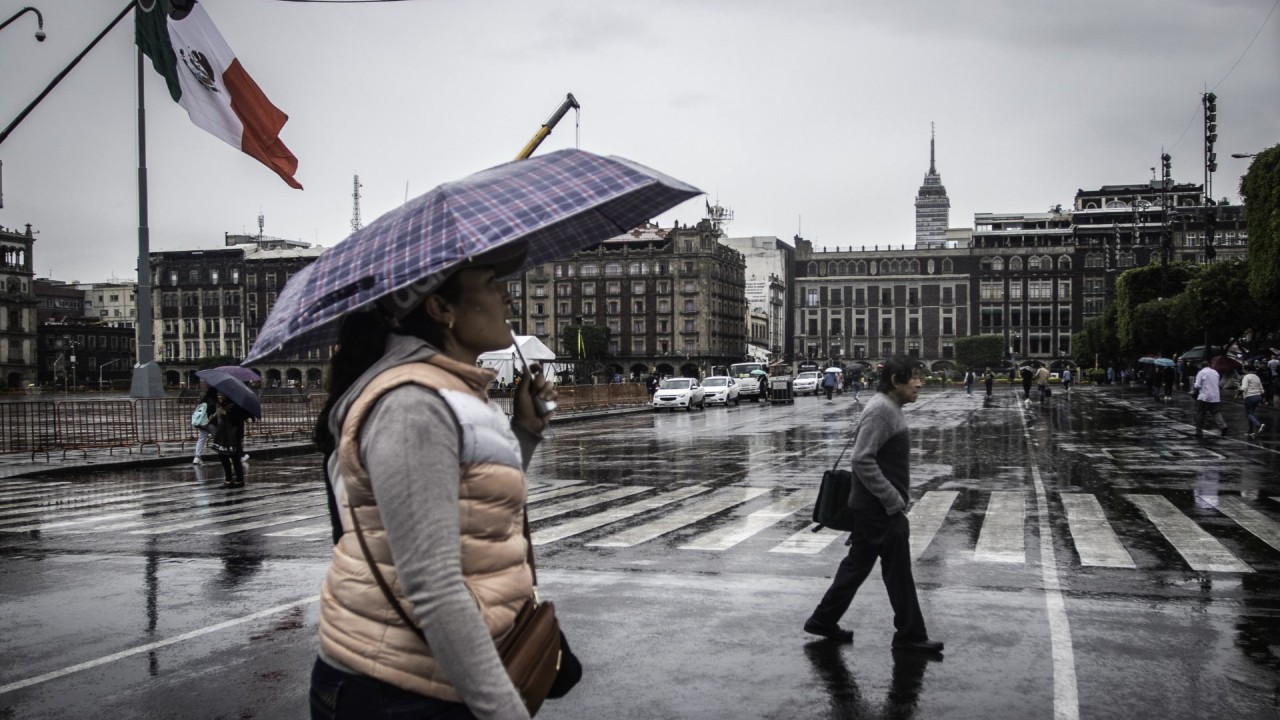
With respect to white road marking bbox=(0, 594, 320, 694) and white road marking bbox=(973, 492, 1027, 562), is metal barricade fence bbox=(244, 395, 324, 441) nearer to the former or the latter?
white road marking bbox=(973, 492, 1027, 562)

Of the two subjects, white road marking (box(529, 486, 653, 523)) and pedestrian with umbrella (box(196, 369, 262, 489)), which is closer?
white road marking (box(529, 486, 653, 523))

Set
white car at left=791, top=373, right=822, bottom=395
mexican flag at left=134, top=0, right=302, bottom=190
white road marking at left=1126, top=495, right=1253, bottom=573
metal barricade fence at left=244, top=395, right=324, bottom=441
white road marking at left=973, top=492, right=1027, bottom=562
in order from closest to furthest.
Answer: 1. white road marking at left=1126, top=495, right=1253, bottom=573
2. white road marking at left=973, top=492, right=1027, bottom=562
3. mexican flag at left=134, top=0, right=302, bottom=190
4. metal barricade fence at left=244, top=395, right=324, bottom=441
5. white car at left=791, top=373, right=822, bottom=395

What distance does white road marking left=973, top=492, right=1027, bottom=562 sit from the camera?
9383mm

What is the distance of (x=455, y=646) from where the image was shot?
7.15 ft

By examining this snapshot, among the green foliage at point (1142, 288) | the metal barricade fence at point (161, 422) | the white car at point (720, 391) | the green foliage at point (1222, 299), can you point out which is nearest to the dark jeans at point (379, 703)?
the metal barricade fence at point (161, 422)

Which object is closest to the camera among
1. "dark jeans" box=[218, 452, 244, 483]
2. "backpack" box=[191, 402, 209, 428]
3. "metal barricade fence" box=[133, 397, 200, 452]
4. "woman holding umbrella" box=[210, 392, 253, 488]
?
"dark jeans" box=[218, 452, 244, 483]

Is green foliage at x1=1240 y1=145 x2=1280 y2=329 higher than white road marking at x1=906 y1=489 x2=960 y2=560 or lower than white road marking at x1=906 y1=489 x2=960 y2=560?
higher

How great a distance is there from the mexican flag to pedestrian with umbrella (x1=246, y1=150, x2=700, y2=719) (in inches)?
503

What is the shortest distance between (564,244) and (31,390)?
10289 centimetres

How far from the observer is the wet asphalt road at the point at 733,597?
18.1 feet

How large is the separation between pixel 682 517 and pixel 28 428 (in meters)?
16.1

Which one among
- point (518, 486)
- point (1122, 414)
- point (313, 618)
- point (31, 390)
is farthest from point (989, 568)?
point (31, 390)

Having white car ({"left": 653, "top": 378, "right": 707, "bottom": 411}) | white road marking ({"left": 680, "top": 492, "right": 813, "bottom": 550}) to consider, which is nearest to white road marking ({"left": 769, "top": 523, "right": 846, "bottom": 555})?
white road marking ({"left": 680, "top": 492, "right": 813, "bottom": 550})

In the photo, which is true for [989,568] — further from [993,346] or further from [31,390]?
[993,346]
